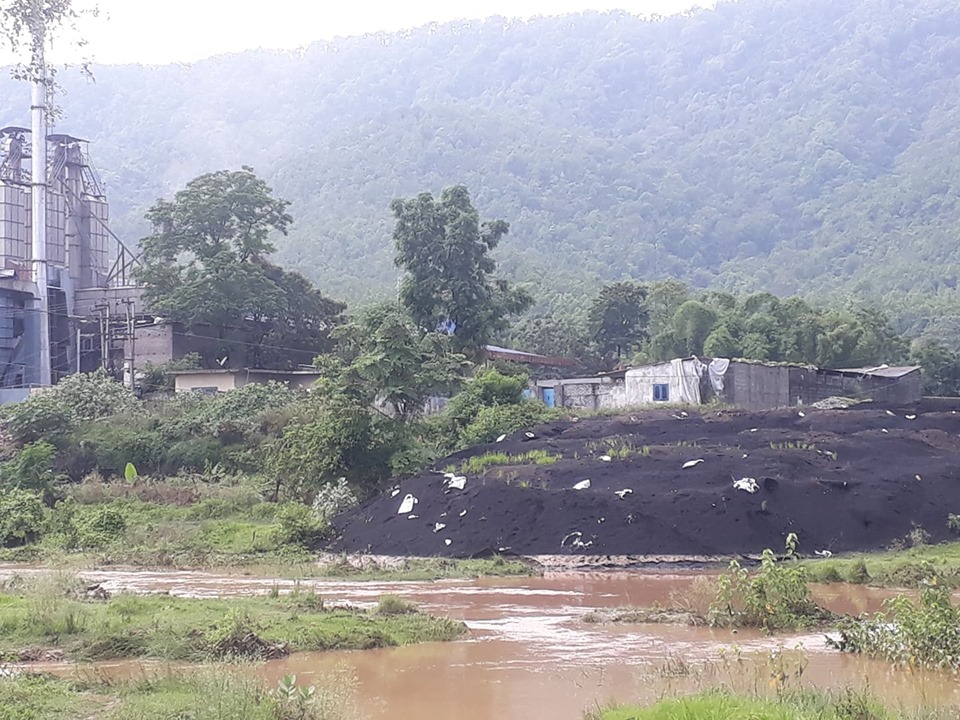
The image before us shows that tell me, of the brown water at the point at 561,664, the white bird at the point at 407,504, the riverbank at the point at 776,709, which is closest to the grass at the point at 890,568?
the brown water at the point at 561,664

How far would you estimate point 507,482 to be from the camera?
2611 centimetres

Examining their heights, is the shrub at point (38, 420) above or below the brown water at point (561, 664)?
above

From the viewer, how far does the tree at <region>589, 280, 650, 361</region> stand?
203 feet

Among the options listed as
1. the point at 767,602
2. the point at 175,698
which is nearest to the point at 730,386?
the point at 767,602

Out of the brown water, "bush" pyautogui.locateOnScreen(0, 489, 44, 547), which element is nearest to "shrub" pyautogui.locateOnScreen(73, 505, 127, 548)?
"bush" pyautogui.locateOnScreen(0, 489, 44, 547)

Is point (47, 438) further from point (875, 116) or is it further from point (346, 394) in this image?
point (875, 116)

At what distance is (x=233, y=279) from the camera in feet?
172

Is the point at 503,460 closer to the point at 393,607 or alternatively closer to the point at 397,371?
the point at 397,371

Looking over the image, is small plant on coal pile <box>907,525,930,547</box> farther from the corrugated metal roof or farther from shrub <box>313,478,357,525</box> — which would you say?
the corrugated metal roof

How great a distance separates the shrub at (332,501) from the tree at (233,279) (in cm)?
2391

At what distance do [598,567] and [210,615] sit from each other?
9727 millimetres

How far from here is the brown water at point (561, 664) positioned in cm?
1105

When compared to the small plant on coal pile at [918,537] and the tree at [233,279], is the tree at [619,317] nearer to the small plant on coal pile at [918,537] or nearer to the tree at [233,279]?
the tree at [233,279]

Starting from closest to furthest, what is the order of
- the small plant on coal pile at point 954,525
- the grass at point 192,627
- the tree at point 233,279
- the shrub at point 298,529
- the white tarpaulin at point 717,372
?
the grass at point 192,627
the small plant on coal pile at point 954,525
the shrub at point 298,529
the white tarpaulin at point 717,372
the tree at point 233,279
